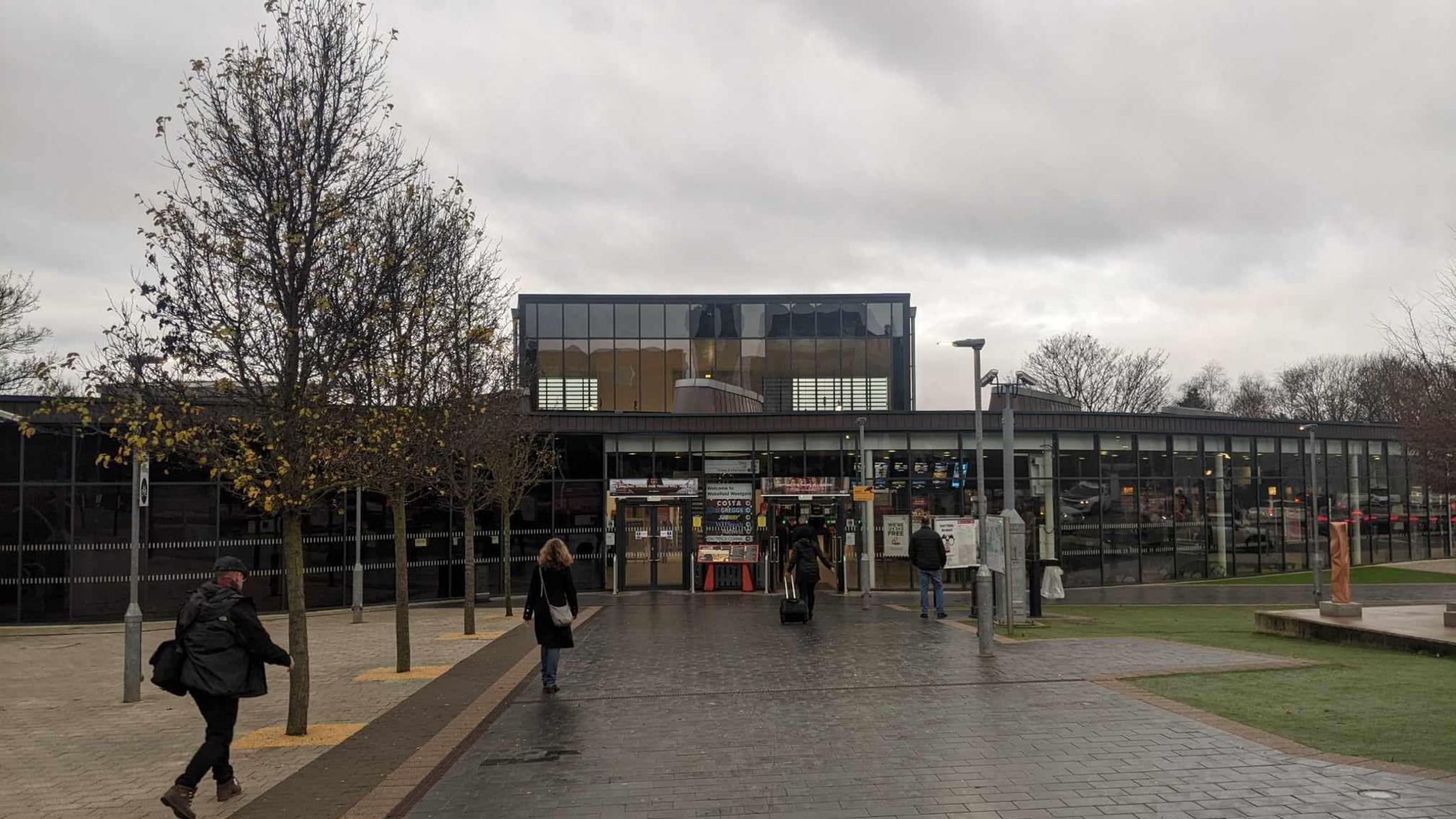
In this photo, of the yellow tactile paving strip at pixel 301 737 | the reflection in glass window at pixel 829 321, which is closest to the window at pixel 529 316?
the reflection in glass window at pixel 829 321

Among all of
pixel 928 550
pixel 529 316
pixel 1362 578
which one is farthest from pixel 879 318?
pixel 928 550

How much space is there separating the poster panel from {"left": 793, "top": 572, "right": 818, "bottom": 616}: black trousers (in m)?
10.1

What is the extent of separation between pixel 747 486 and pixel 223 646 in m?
21.8

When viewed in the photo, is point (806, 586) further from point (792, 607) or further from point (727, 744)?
point (727, 744)

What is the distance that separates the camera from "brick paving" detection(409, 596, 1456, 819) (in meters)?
6.80

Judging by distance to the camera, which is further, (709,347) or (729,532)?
(709,347)

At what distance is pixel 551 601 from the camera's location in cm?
1194

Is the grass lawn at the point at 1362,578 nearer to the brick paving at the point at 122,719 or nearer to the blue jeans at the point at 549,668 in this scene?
the brick paving at the point at 122,719

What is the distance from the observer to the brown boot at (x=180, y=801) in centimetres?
654

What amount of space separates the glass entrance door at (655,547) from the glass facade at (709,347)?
8.53 m

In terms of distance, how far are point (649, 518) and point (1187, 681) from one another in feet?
61.0

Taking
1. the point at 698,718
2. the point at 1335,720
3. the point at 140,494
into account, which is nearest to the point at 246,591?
the point at 140,494

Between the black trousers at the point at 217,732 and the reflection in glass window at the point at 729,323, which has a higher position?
the reflection in glass window at the point at 729,323

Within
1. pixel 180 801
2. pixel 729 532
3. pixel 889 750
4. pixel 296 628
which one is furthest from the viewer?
pixel 729 532
